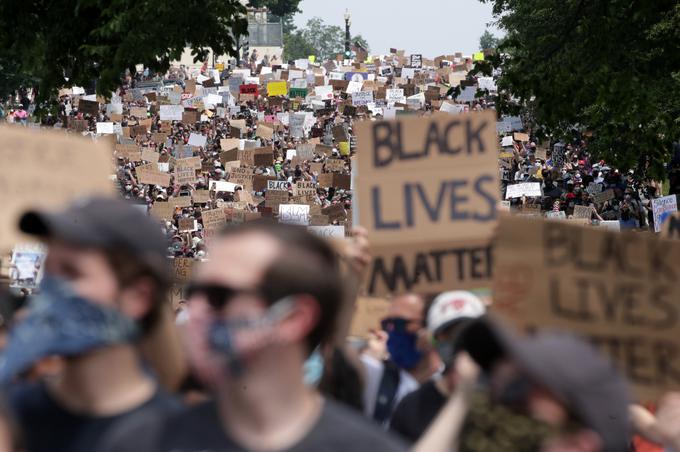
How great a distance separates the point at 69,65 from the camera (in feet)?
38.9

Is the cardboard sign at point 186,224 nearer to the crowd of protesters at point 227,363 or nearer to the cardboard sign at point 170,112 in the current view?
the crowd of protesters at point 227,363

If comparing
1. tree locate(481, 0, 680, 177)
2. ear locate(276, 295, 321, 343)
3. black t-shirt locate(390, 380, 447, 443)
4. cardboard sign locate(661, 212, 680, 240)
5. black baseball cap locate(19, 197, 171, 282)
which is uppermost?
tree locate(481, 0, 680, 177)

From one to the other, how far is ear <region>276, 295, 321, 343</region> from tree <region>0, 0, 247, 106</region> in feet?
27.6

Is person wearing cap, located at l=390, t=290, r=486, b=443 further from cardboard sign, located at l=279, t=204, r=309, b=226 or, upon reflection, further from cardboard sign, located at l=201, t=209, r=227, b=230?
cardboard sign, located at l=279, t=204, r=309, b=226

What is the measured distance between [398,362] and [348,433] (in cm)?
205

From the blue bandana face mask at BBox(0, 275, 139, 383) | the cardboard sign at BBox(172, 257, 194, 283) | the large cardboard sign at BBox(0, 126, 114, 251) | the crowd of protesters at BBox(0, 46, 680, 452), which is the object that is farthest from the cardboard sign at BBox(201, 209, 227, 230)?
the blue bandana face mask at BBox(0, 275, 139, 383)

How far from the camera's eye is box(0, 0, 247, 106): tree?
10.5 metres

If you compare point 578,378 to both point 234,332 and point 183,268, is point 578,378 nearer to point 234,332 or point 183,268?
point 234,332

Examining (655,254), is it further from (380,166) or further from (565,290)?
(380,166)

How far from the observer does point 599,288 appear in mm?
3307

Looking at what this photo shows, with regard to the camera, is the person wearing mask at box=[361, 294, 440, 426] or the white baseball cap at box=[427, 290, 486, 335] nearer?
the white baseball cap at box=[427, 290, 486, 335]

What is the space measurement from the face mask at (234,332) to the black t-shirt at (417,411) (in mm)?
1502

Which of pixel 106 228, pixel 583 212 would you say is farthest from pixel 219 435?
pixel 583 212

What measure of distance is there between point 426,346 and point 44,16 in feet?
27.3
